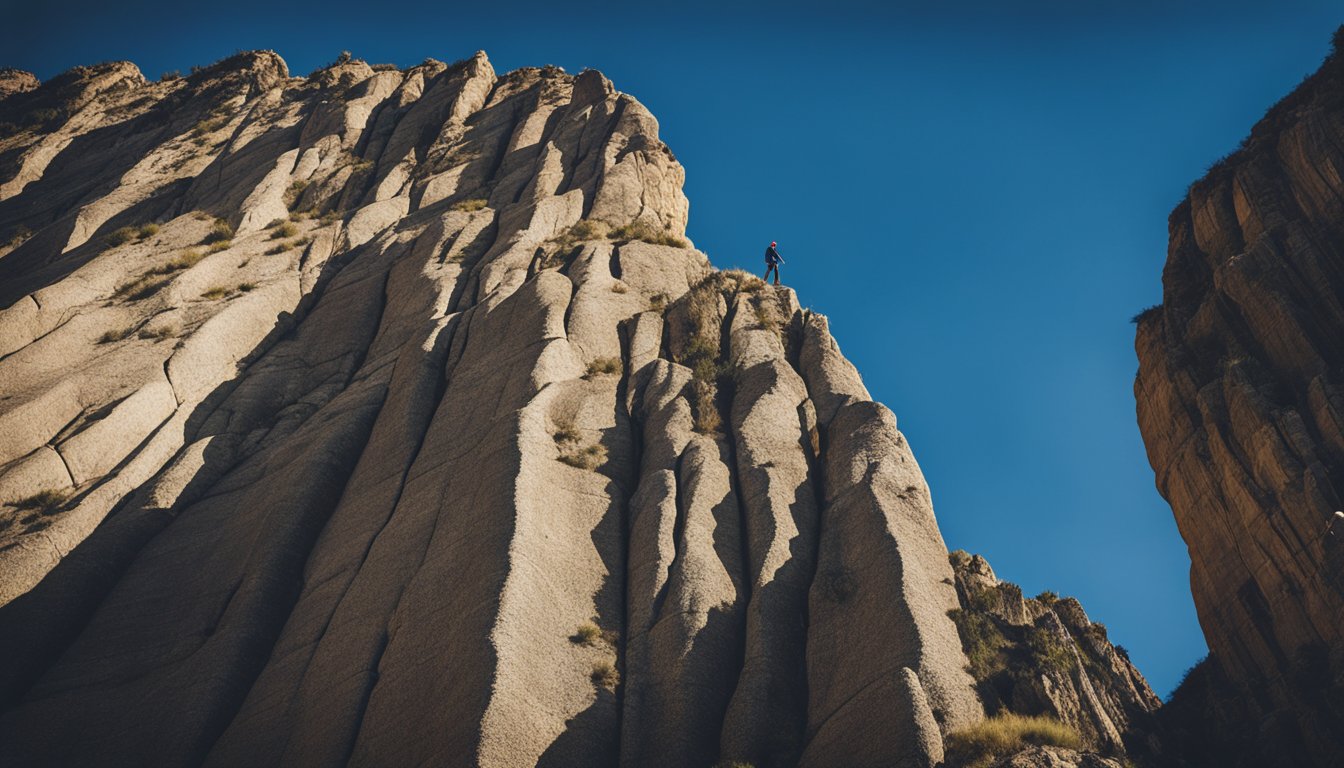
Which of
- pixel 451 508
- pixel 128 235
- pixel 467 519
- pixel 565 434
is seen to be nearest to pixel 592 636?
pixel 467 519

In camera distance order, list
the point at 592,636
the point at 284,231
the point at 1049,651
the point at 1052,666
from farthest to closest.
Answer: the point at 284,231, the point at 592,636, the point at 1049,651, the point at 1052,666

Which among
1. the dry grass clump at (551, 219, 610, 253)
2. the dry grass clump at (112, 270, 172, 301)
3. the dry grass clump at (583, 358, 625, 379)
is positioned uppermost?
the dry grass clump at (551, 219, 610, 253)

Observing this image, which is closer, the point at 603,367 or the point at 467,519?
the point at 467,519

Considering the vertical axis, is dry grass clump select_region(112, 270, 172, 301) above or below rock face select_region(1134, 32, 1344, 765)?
above

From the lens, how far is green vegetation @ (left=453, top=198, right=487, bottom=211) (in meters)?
51.3

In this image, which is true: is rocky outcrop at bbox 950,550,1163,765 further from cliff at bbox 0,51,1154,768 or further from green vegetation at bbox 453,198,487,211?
green vegetation at bbox 453,198,487,211

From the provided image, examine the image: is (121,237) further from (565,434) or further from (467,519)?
(467,519)

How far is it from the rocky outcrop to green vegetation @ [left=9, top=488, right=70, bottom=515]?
2647 cm

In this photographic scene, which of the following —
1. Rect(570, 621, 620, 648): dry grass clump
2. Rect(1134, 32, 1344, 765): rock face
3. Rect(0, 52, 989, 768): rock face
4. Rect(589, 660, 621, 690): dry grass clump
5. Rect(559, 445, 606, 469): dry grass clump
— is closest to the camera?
Rect(0, 52, 989, 768): rock face

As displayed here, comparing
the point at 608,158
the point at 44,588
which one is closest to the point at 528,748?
the point at 44,588

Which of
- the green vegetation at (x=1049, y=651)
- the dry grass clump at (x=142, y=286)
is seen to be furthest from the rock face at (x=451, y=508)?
the green vegetation at (x=1049, y=651)

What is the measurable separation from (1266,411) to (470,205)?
37381 millimetres

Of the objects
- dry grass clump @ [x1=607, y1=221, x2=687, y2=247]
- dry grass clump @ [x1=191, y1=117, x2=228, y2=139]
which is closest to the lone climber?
dry grass clump @ [x1=607, y1=221, x2=687, y2=247]

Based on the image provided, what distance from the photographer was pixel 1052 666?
22.4 m
